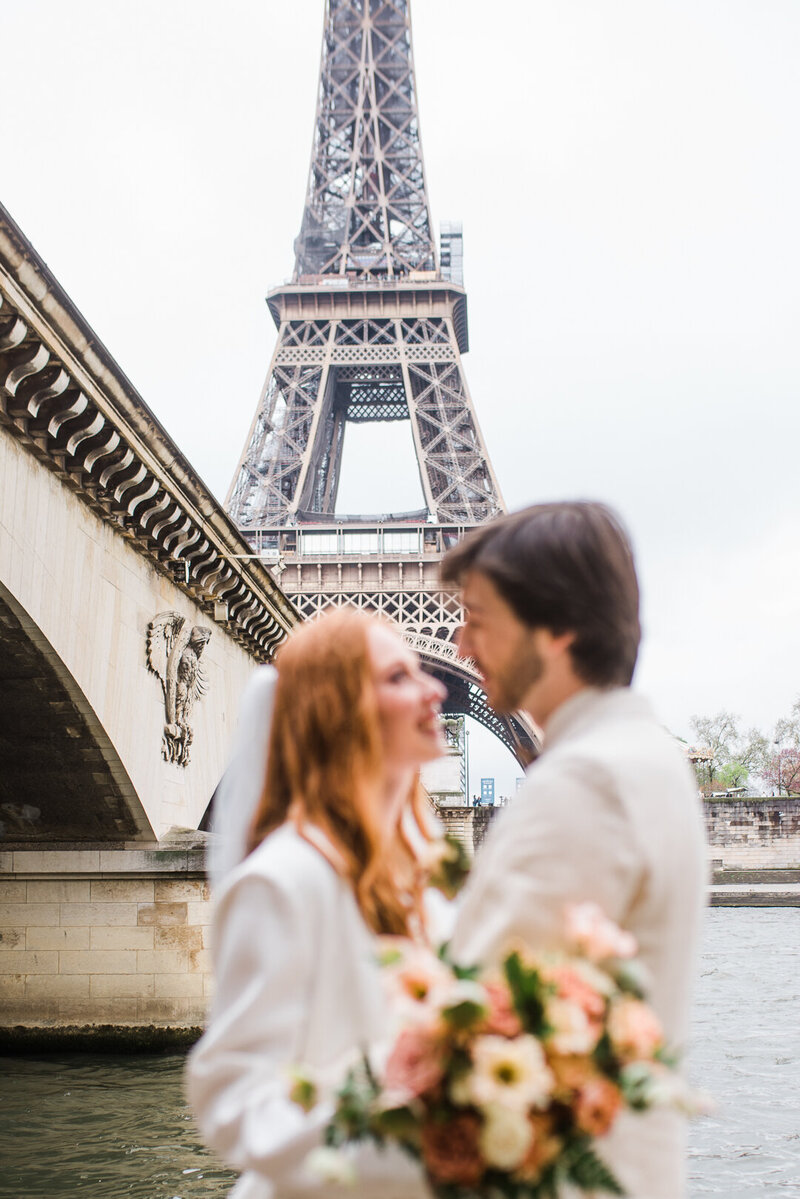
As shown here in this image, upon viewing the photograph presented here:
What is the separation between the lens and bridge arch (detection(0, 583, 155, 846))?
33.6 feet

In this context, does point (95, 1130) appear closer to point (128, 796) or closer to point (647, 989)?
point (128, 796)

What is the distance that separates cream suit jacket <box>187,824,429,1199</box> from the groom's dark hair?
485mm

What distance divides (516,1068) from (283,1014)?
407 millimetres

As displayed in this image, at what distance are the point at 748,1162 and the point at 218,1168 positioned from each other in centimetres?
354

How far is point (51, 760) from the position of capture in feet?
40.5

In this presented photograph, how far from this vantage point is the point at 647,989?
1604 millimetres

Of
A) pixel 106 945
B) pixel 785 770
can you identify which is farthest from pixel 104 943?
pixel 785 770

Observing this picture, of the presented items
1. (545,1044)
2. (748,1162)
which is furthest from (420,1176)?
(748,1162)

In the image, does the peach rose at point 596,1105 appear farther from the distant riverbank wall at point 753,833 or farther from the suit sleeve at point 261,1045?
the distant riverbank wall at point 753,833

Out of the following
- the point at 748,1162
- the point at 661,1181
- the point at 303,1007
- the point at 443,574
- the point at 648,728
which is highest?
the point at 443,574

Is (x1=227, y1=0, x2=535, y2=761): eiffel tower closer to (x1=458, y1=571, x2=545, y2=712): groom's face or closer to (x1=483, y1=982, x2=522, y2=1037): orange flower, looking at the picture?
(x1=458, y1=571, x2=545, y2=712): groom's face

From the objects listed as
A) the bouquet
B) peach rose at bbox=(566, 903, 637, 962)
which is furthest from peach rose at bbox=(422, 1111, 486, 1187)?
peach rose at bbox=(566, 903, 637, 962)

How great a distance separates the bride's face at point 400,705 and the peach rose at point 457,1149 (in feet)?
2.08

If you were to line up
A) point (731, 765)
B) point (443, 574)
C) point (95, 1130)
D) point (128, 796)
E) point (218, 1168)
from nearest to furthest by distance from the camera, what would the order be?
point (443, 574) < point (218, 1168) < point (95, 1130) < point (128, 796) < point (731, 765)
